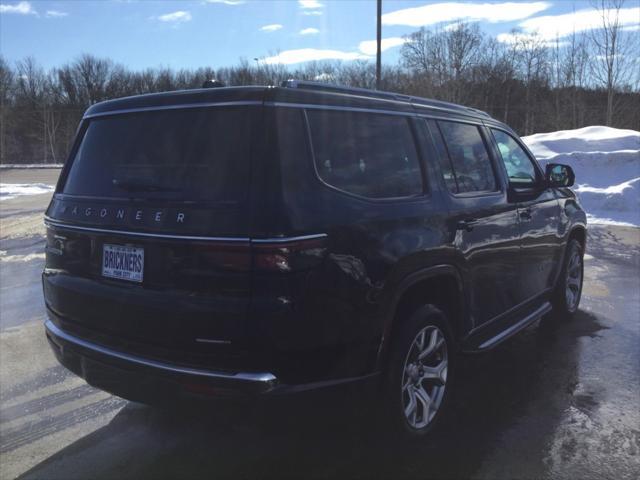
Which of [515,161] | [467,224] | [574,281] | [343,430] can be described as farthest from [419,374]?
[574,281]

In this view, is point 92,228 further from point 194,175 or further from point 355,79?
point 355,79

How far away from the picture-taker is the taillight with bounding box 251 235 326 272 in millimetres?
2422

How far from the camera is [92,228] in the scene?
116 inches

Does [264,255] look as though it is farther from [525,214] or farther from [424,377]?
[525,214]

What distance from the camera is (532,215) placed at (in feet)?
14.9

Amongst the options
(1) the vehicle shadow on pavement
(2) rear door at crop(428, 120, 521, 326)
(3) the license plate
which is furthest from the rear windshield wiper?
(2) rear door at crop(428, 120, 521, 326)

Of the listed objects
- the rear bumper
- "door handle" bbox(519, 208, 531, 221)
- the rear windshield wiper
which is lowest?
the rear bumper

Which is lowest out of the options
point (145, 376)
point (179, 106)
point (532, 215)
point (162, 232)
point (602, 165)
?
point (145, 376)

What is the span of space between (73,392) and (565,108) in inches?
1579

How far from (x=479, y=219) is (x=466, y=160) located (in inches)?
17.7

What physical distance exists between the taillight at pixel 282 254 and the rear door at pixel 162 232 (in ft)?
0.19

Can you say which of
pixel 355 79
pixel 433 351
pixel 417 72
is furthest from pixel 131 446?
pixel 355 79

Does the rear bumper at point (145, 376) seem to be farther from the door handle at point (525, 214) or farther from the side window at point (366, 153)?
the door handle at point (525, 214)

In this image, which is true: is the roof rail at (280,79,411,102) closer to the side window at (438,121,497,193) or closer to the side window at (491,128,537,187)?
the side window at (438,121,497,193)
